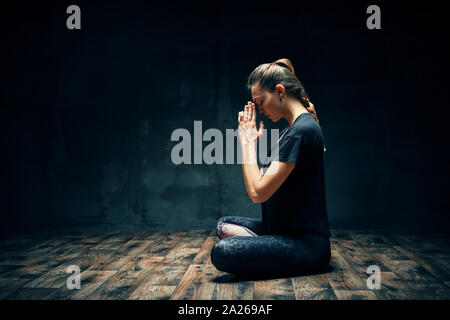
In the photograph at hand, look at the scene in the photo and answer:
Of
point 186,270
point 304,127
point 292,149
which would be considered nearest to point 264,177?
point 292,149

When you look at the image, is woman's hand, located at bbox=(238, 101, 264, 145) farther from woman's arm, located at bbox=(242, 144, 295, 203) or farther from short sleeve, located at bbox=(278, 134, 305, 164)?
short sleeve, located at bbox=(278, 134, 305, 164)

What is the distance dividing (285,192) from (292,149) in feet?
0.79

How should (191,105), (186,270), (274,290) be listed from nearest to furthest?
(274,290), (186,270), (191,105)

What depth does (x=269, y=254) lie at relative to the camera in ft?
5.41

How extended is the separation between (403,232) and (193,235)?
208 cm

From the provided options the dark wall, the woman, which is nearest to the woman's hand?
the woman

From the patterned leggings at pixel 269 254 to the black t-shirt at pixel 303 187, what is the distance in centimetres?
7

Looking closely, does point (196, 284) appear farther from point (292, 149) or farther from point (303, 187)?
point (292, 149)

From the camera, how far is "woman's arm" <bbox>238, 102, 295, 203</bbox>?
1610 mm

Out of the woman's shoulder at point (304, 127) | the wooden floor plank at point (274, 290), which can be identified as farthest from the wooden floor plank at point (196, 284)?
the woman's shoulder at point (304, 127)

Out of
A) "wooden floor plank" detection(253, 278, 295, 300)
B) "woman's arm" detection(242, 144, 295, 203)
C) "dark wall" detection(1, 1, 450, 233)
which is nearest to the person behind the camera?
"wooden floor plank" detection(253, 278, 295, 300)

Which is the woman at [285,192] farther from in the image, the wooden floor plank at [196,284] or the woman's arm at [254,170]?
the wooden floor plank at [196,284]
